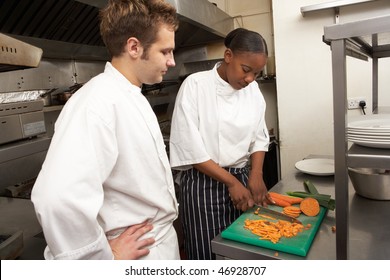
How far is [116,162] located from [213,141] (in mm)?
638

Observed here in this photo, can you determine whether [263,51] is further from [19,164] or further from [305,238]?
[19,164]

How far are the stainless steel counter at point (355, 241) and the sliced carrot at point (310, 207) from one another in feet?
0.14

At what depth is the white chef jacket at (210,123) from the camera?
129 cm

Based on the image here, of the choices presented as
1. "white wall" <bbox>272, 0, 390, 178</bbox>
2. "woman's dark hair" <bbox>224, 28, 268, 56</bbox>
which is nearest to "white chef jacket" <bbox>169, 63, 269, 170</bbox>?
"woman's dark hair" <bbox>224, 28, 268, 56</bbox>

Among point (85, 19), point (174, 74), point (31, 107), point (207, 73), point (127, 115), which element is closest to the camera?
point (127, 115)

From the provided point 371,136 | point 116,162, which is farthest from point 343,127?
point 116,162

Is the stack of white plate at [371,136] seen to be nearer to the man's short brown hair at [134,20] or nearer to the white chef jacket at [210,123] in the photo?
the man's short brown hair at [134,20]

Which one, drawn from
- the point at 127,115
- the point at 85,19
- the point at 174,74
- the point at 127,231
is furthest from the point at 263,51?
the point at 174,74

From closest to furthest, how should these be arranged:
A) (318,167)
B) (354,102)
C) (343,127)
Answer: (343,127), (318,167), (354,102)

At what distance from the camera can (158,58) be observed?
82 centimetres

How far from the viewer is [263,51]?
1.22 m

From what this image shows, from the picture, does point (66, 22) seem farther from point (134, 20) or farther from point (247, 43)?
point (134, 20)

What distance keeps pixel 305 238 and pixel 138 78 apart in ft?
2.10

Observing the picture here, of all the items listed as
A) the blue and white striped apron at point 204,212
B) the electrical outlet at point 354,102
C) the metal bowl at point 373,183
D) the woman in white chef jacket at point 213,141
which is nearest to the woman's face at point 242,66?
the woman in white chef jacket at point 213,141
